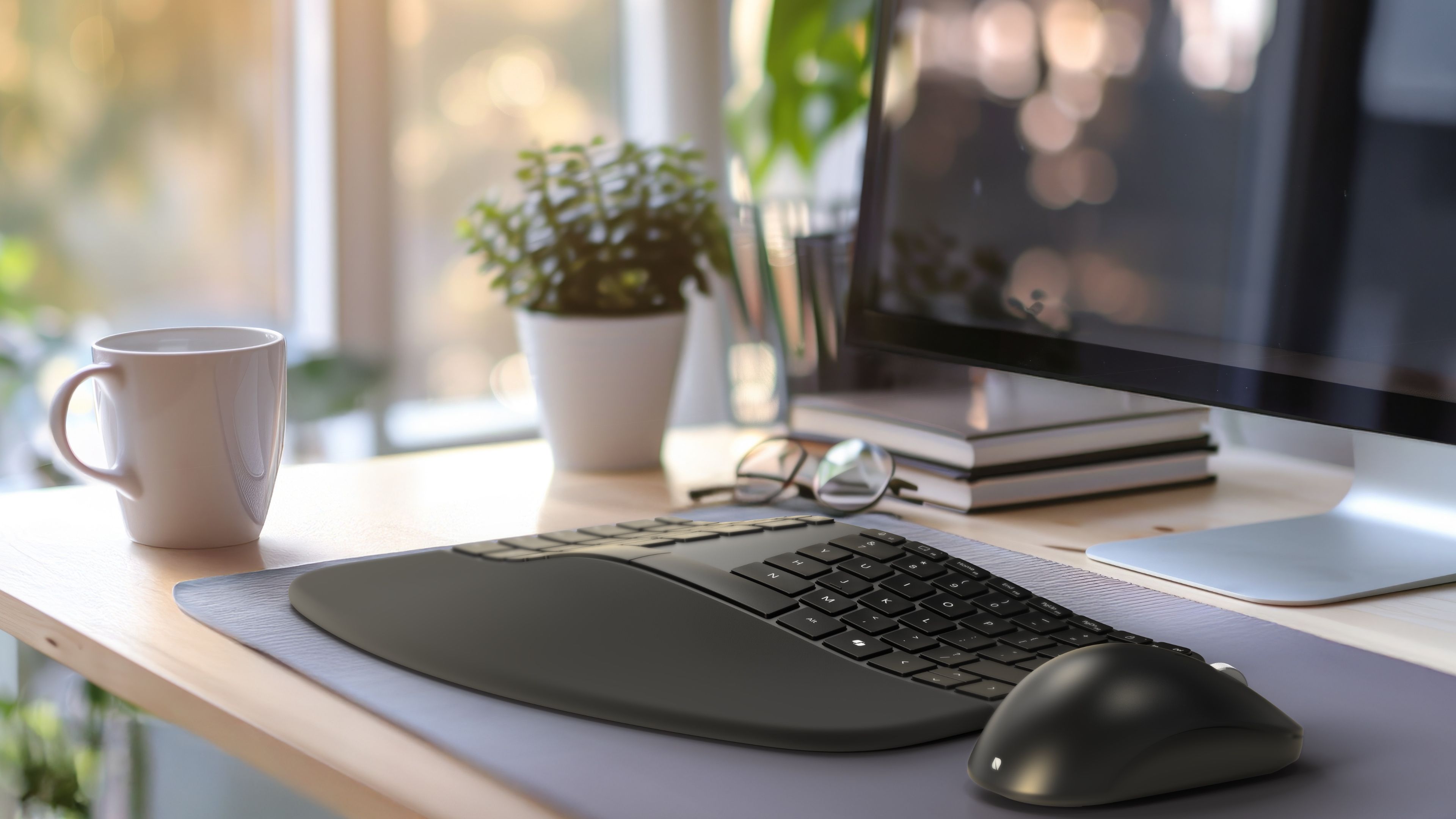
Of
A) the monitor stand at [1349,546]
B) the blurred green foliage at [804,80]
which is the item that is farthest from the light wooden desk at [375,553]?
the blurred green foliage at [804,80]

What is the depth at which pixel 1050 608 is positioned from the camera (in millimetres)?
583

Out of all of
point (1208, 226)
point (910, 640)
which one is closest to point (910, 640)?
point (910, 640)

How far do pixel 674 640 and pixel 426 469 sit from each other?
54 cm

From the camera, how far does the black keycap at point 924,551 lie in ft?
2.03

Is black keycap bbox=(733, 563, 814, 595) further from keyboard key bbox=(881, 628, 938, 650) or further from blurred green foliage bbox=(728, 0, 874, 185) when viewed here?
blurred green foliage bbox=(728, 0, 874, 185)

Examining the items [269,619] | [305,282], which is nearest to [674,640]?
[269,619]

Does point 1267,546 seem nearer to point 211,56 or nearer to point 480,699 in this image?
point 480,699

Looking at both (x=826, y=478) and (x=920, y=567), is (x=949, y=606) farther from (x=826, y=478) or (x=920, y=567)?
(x=826, y=478)

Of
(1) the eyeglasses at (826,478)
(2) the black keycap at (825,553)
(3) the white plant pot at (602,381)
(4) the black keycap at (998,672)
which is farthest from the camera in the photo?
(3) the white plant pot at (602,381)

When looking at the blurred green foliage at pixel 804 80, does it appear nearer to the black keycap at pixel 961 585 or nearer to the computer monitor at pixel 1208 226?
the computer monitor at pixel 1208 226

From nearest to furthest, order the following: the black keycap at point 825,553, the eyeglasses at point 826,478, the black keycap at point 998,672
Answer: the black keycap at point 998,672 → the black keycap at point 825,553 → the eyeglasses at point 826,478

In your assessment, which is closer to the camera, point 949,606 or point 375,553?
point 949,606

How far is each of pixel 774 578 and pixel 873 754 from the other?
5.6 inches

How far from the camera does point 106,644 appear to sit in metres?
0.58
